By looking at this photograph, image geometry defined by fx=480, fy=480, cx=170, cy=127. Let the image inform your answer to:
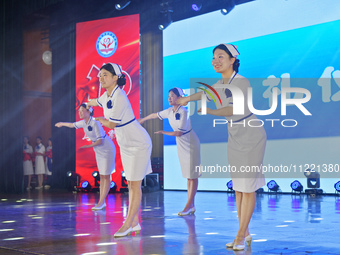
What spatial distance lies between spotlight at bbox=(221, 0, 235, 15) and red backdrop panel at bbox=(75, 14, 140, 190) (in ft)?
5.97

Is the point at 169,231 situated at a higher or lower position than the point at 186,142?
lower

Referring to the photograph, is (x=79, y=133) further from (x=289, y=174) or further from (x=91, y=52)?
(x=289, y=174)

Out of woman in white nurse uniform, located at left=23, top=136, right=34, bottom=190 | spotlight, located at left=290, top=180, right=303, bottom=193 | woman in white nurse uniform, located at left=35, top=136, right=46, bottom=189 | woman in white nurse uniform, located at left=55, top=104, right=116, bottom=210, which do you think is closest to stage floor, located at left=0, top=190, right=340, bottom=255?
woman in white nurse uniform, located at left=55, top=104, right=116, bottom=210

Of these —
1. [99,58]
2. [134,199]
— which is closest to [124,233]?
[134,199]

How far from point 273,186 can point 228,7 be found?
3450 millimetres

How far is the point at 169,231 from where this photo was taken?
3980 millimetres

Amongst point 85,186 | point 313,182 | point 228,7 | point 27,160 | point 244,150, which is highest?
point 228,7

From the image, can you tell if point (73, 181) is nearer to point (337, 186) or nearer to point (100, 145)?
point (100, 145)

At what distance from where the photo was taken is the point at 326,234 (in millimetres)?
3732

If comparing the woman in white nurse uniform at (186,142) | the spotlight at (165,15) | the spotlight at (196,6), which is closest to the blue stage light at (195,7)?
the spotlight at (196,6)

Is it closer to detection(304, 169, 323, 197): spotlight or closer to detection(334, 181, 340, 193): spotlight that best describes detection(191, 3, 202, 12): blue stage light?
detection(304, 169, 323, 197): spotlight

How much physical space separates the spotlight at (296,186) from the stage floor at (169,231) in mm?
2187

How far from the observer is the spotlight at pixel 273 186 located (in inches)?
337

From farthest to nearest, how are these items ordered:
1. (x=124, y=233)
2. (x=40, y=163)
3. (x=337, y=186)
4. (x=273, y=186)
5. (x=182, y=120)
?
1. (x=40, y=163)
2. (x=273, y=186)
3. (x=337, y=186)
4. (x=182, y=120)
5. (x=124, y=233)
